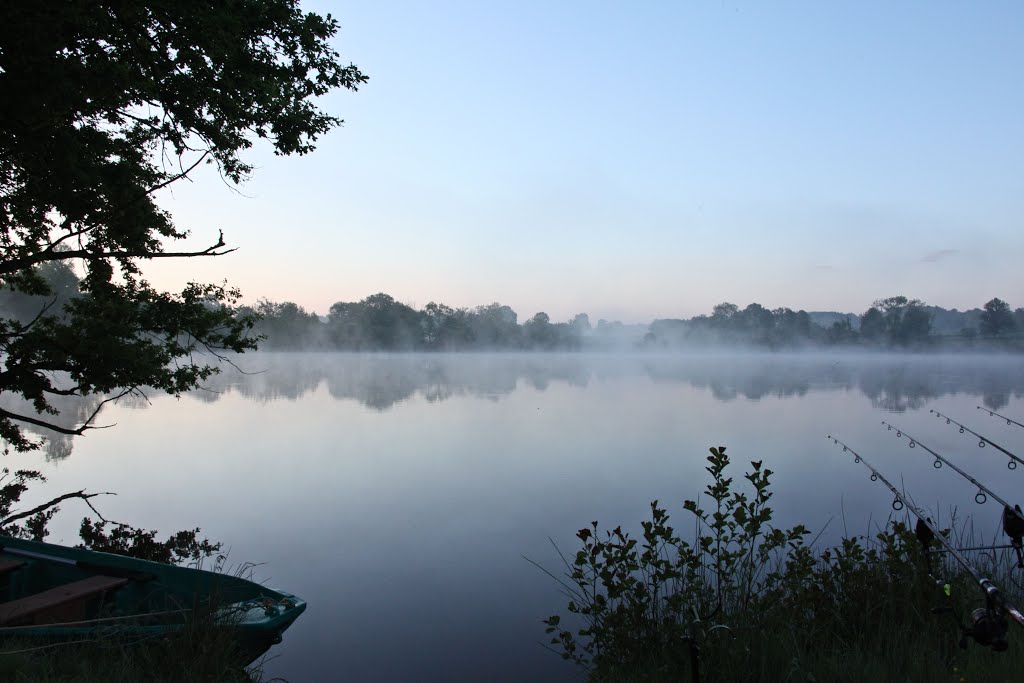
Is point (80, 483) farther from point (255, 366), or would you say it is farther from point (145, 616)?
point (255, 366)

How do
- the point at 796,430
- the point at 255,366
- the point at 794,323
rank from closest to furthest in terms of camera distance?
the point at 796,430, the point at 255,366, the point at 794,323

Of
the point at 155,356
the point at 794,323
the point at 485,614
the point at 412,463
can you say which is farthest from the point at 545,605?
the point at 794,323

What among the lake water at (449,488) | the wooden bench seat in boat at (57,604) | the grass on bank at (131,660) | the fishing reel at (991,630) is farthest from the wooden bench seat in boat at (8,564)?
the fishing reel at (991,630)

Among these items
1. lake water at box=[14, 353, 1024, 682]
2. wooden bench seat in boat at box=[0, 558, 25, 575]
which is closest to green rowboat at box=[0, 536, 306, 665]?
wooden bench seat in boat at box=[0, 558, 25, 575]

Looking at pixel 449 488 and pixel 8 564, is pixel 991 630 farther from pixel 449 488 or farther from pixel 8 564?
pixel 449 488

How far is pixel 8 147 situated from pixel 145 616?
3.82 meters

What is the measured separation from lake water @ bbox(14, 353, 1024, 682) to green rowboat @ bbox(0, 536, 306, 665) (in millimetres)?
858

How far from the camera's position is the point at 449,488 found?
11172 millimetres

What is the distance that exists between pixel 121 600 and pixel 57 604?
1.81ft

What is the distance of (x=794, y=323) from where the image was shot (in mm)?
115688

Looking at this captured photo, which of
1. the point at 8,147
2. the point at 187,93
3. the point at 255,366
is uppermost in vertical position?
the point at 187,93

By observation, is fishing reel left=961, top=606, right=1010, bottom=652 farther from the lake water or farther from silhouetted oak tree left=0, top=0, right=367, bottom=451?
silhouetted oak tree left=0, top=0, right=367, bottom=451

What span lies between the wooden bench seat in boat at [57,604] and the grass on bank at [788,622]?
11.6 feet

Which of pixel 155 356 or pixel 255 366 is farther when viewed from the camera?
pixel 255 366
